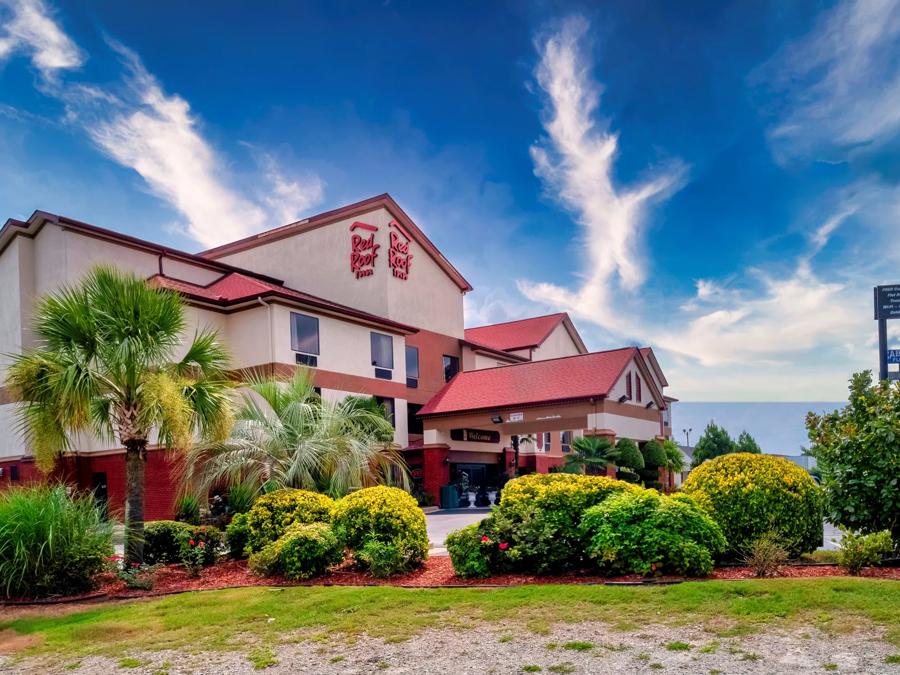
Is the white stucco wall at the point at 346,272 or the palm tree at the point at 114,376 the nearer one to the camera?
the palm tree at the point at 114,376

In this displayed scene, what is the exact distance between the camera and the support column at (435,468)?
3250 centimetres

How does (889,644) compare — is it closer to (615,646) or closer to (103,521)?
(615,646)

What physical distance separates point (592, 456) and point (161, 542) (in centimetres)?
1877

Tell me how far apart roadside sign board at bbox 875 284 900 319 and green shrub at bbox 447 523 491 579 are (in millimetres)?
19433

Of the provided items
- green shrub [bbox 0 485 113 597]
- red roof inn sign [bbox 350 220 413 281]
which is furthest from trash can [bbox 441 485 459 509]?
green shrub [bbox 0 485 113 597]

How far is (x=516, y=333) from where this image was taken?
49.1 metres

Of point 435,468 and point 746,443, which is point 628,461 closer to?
point 435,468

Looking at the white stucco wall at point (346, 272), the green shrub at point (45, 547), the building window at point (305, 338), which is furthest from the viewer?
the white stucco wall at point (346, 272)

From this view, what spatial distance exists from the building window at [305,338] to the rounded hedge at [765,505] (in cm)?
1957

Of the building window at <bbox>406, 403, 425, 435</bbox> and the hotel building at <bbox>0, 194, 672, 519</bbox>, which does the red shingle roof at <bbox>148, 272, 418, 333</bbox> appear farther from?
the building window at <bbox>406, 403, 425, 435</bbox>

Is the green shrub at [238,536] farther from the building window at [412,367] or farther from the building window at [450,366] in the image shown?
the building window at [450,366]

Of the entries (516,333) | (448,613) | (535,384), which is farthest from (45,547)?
(516,333)

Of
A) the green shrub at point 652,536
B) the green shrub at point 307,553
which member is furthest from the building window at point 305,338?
the green shrub at point 652,536

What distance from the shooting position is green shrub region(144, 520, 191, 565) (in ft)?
44.8
